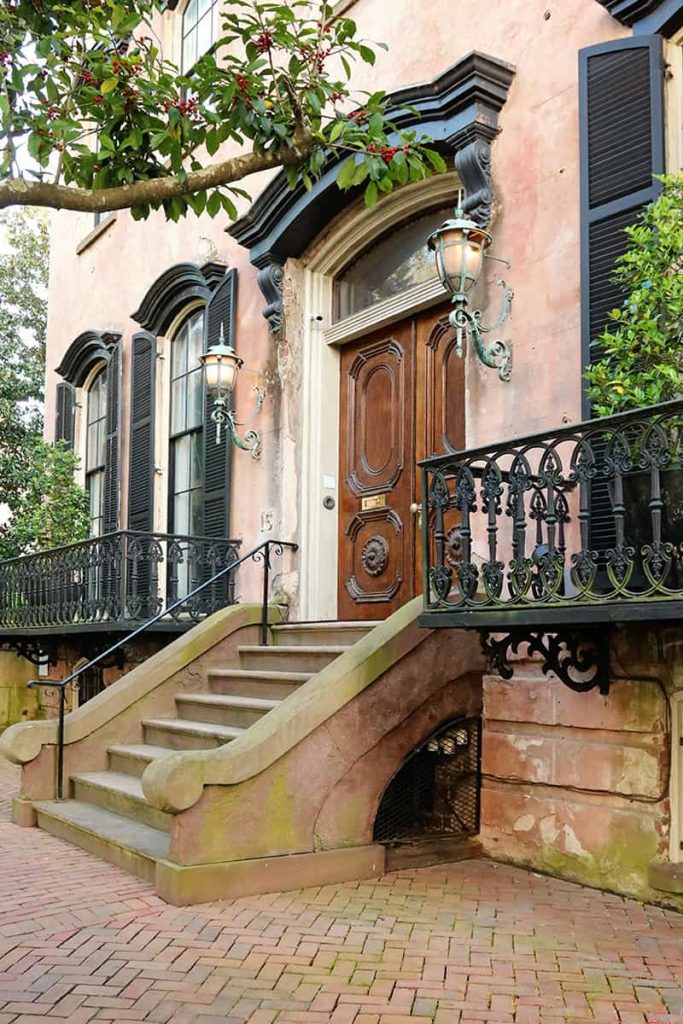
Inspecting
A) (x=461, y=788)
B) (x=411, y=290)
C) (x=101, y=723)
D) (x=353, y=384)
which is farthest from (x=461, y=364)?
(x=101, y=723)

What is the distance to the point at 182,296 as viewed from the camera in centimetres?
1059

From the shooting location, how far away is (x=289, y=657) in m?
7.22

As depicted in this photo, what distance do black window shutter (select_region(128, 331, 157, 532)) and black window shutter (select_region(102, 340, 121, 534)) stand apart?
43 cm

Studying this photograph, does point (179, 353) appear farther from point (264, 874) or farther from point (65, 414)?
point (264, 874)

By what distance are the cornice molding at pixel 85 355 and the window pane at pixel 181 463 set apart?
2115 millimetres

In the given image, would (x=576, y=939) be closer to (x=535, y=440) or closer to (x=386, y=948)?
(x=386, y=948)

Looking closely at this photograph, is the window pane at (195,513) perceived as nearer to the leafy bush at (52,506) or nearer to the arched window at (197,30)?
the leafy bush at (52,506)

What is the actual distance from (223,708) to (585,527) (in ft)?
10.4

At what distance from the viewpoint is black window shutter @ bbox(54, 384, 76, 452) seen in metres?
13.1

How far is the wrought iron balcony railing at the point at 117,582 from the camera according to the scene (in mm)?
8953

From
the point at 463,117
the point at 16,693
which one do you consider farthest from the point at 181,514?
the point at 463,117

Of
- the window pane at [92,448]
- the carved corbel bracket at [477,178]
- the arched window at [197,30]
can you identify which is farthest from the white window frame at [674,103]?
the window pane at [92,448]

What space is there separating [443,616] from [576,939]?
166 cm

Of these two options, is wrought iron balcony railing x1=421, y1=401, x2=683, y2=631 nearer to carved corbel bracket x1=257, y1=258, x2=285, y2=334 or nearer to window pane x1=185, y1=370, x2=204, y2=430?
carved corbel bracket x1=257, y1=258, x2=285, y2=334
